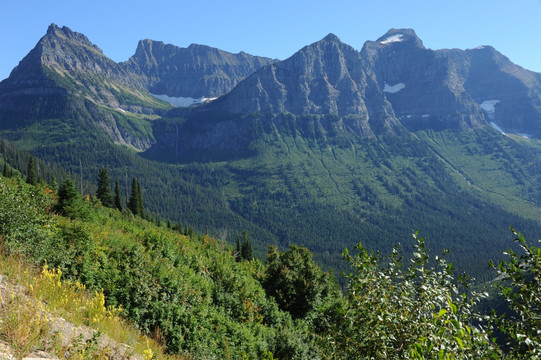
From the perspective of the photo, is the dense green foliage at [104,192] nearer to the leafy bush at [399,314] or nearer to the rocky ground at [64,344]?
the rocky ground at [64,344]

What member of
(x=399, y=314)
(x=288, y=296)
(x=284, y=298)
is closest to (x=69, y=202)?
(x=284, y=298)

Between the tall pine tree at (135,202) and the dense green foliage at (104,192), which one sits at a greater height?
the dense green foliage at (104,192)

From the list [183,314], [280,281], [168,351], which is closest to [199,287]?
[183,314]

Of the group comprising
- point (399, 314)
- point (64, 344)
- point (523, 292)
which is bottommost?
point (64, 344)

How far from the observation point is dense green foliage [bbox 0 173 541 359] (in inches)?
263

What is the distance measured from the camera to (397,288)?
25.9 feet

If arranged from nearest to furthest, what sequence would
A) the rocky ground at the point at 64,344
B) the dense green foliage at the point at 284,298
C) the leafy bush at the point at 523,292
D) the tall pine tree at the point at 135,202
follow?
the rocky ground at the point at 64,344 < the leafy bush at the point at 523,292 < the dense green foliage at the point at 284,298 < the tall pine tree at the point at 135,202

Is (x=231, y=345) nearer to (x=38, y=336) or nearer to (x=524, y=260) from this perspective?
(x=38, y=336)

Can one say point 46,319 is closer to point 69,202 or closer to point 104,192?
point 69,202

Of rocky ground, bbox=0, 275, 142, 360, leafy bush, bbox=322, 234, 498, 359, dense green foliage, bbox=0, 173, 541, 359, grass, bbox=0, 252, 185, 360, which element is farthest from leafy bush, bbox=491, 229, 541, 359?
rocky ground, bbox=0, 275, 142, 360

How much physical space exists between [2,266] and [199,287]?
32.9ft

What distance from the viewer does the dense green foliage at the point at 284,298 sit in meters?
6.67

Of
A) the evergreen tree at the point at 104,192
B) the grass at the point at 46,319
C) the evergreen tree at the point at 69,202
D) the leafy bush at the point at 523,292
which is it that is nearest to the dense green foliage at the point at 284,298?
the leafy bush at the point at 523,292

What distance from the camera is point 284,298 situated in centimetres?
2828
